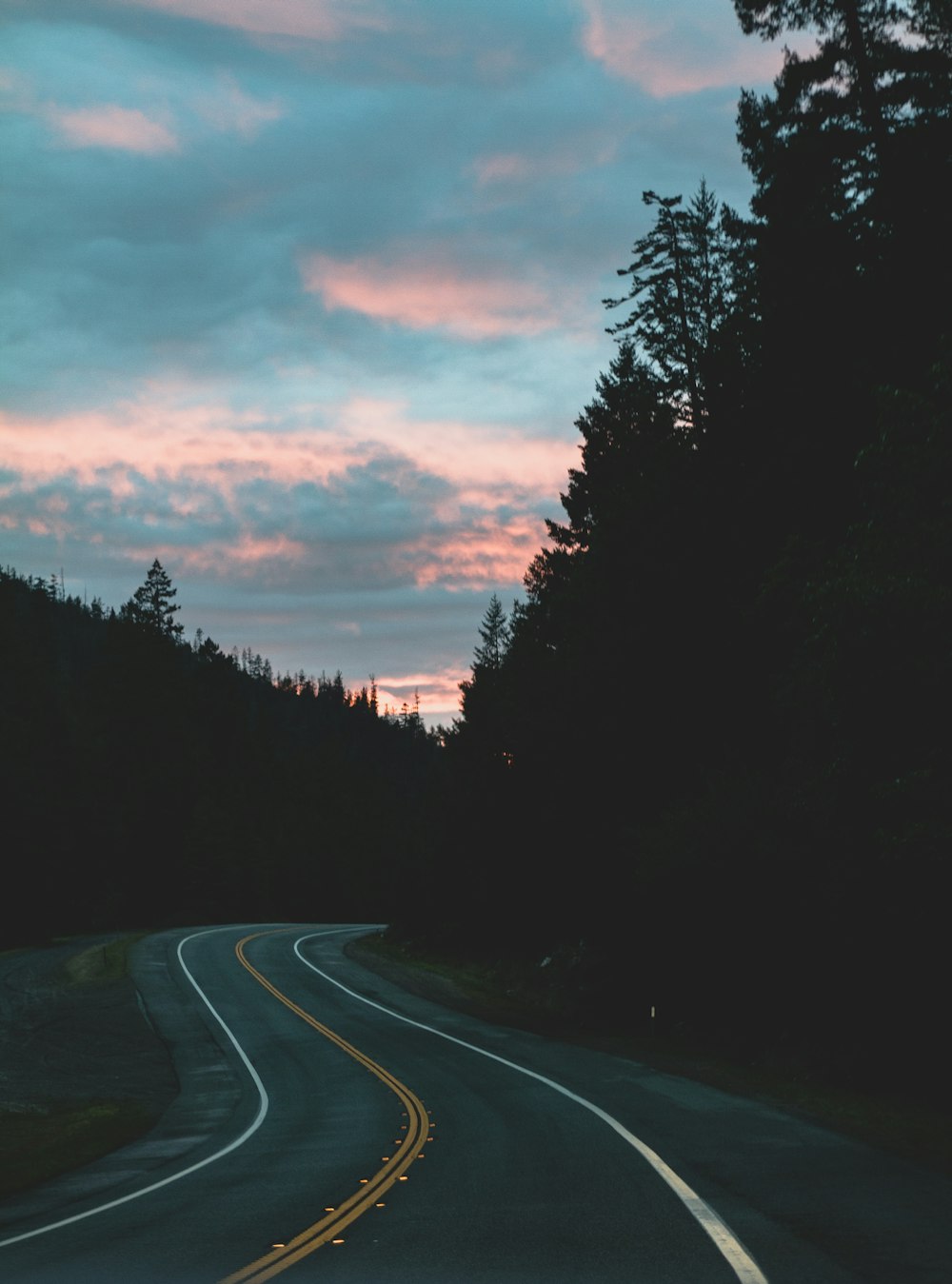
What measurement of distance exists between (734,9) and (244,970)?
36505 millimetres

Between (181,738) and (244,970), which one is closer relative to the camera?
(244,970)

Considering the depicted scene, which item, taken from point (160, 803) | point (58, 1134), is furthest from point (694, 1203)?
point (160, 803)

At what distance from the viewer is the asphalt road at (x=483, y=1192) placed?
875cm

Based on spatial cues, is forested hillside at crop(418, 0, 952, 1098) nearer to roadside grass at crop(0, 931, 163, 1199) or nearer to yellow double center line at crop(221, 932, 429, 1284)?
yellow double center line at crop(221, 932, 429, 1284)

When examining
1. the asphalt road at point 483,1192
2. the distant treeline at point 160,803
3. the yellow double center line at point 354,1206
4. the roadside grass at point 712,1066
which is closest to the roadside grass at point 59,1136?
the asphalt road at point 483,1192

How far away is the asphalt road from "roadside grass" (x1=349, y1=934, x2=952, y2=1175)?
30.1 inches

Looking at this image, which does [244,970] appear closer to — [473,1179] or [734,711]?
[734,711]

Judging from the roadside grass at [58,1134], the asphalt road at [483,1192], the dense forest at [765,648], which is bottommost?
the roadside grass at [58,1134]

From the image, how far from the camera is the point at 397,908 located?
6456 centimetres

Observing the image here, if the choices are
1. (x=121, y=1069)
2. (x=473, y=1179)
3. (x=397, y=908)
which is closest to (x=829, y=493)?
(x=473, y=1179)

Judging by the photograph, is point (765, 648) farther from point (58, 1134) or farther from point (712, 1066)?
point (58, 1134)

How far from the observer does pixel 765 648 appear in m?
32.1

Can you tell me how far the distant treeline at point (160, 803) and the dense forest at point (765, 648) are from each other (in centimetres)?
337

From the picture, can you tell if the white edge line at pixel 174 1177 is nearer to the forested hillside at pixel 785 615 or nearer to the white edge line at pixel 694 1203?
the white edge line at pixel 694 1203
